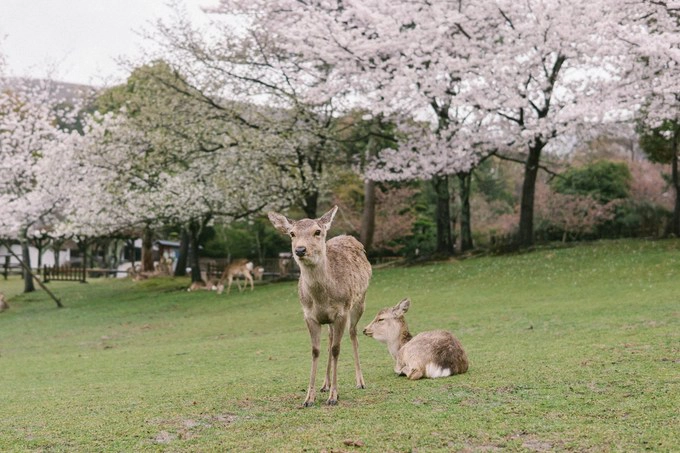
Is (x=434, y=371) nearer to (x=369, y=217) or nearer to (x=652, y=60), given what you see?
(x=652, y=60)

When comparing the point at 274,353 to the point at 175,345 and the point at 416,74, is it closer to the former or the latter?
the point at 175,345

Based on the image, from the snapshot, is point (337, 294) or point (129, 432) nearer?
point (129, 432)

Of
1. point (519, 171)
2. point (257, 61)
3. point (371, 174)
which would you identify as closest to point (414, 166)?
point (371, 174)

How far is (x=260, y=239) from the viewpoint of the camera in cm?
4528

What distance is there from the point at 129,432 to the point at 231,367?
4528 mm

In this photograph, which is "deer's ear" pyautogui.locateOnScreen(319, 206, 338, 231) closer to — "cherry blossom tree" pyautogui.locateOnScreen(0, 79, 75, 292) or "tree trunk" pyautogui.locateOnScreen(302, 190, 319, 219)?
"tree trunk" pyautogui.locateOnScreen(302, 190, 319, 219)

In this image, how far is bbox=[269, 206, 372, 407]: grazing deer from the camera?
6066 millimetres

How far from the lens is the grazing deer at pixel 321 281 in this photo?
607 cm

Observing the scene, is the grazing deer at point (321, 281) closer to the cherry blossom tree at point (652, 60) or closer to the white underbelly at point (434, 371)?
the white underbelly at point (434, 371)

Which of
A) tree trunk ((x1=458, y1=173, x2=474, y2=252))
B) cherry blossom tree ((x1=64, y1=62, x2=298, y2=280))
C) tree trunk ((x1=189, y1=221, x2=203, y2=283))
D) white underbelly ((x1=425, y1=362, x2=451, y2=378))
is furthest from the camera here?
tree trunk ((x1=189, y1=221, x2=203, y2=283))

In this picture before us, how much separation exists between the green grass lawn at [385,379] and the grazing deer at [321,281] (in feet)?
1.76

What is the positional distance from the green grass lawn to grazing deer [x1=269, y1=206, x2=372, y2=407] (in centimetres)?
53

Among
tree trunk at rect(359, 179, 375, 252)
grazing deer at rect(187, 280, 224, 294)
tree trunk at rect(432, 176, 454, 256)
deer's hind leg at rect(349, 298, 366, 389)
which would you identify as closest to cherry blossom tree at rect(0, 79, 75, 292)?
grazing deer at rect(187, 280, 224, 294)

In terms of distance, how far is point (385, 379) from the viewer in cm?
780
